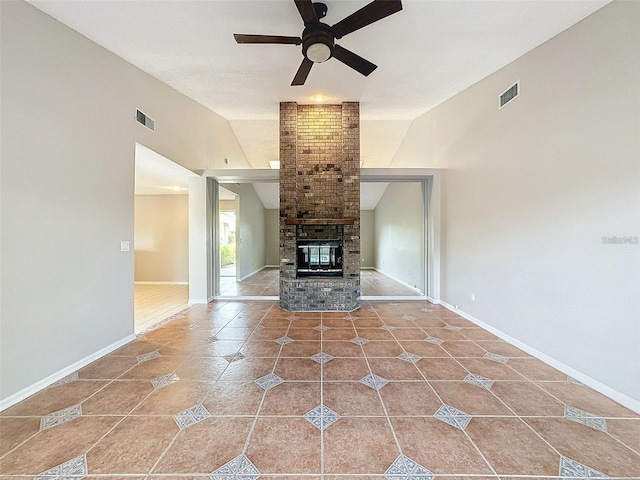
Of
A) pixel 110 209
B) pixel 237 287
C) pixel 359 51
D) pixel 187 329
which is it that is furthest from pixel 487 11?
pixel 237 287

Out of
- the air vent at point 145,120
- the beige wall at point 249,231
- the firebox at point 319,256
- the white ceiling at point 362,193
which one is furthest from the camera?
the white ceiling at point 362,193

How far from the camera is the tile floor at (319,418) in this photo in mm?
1409

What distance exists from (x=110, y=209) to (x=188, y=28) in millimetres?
1975

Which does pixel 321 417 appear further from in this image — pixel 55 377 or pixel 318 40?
pixel 318 40

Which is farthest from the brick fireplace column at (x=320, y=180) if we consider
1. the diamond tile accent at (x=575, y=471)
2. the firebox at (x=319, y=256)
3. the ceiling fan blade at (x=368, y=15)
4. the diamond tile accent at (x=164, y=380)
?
the diamond tile accent at (x=575, y=471)

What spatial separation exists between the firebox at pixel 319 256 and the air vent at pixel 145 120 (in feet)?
8.70

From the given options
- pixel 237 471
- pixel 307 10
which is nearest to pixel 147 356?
pixel 237 471

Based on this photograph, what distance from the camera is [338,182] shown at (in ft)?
15.1

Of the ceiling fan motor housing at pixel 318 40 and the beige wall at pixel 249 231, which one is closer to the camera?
the ceiling fan motor housing at pixel 318 40

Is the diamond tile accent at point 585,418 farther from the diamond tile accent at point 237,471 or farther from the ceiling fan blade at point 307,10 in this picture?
the ceiling fan blade at point 307,10

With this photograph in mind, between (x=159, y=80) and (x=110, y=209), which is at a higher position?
(x=159, y=80)

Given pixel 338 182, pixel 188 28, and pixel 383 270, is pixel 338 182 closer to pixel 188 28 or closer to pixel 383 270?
pixel 188 28

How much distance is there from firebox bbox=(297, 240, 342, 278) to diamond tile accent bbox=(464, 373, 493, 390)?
2.64 m

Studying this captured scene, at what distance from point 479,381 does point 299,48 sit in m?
3.69
